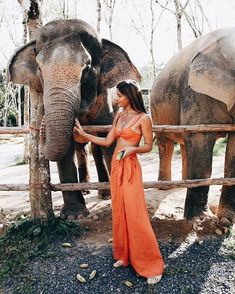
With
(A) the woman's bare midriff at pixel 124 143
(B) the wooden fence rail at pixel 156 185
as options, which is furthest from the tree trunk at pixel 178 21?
(A) the woman's bare midriff at pixel 124 143

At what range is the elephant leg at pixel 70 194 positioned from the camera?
464 centimetres

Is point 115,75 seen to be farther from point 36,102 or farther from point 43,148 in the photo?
point 43,148

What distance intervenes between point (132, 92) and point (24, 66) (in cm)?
206

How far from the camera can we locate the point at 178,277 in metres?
3.20

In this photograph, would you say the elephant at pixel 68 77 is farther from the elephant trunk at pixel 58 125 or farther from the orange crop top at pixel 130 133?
the orange crop top at pixel 130 133

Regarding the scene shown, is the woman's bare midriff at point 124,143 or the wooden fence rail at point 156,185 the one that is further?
the wooden fence rail at point 156,185

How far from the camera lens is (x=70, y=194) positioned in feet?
15.3

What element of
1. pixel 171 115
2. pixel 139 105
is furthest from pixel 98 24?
pixel 139 105

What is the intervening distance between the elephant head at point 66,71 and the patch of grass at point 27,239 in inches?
34.2

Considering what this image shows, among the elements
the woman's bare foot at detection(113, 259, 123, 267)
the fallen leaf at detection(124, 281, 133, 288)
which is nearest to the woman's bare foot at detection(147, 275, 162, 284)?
the fallen leaf at detection(124, 281, 133, 288)

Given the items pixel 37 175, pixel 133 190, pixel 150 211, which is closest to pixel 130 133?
pixel 133 190

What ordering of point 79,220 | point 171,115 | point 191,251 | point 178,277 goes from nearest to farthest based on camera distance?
point 178,277 → point 191,251 → point 79,220 → point 171,115

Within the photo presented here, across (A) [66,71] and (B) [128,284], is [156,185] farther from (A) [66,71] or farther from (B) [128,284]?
(A) [66,71]

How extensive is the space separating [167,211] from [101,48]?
2.39 meters
